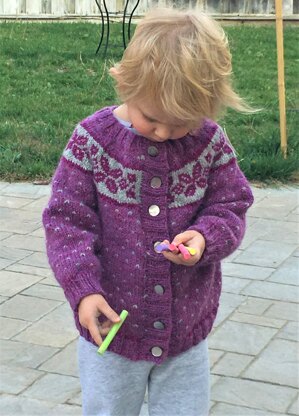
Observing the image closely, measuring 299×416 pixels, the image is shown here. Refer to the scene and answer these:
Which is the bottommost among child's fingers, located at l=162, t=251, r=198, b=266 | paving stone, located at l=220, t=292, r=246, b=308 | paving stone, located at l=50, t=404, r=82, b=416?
paving stone, located at l=220, t=292, r=246, b=308

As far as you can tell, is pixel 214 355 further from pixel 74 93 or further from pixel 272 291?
pixel 74 93

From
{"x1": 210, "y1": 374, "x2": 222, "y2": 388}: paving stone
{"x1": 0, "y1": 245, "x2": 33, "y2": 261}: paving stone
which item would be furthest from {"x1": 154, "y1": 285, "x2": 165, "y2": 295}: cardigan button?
{"x1": 0, "y1": 245, "x2": 33, "y2": 261}: paving stone

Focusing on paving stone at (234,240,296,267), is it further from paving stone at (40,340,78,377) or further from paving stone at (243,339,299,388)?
paving stone at (40,340,78,377)

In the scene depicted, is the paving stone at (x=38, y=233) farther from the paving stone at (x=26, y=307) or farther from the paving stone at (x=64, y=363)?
the paving stone at (x=64, y=363)

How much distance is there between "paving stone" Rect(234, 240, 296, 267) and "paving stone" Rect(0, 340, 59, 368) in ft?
4.92

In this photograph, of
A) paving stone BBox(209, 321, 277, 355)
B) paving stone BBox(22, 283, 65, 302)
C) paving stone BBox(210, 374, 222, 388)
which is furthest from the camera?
paving stone BBox(22, 283, 65, 302)

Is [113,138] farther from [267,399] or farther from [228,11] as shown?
[228,11]

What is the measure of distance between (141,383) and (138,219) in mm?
474

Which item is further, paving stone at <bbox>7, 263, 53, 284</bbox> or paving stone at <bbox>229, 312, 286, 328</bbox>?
paving stone at <bbox>7, 263, 53, 284</bbox>

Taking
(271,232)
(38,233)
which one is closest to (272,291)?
(271,232)

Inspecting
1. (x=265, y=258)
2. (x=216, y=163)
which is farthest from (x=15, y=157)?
(x=216, y=163)

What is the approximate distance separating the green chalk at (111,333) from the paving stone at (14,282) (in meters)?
2.27

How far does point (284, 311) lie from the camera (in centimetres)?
427

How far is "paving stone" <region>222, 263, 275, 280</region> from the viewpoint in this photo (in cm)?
472
